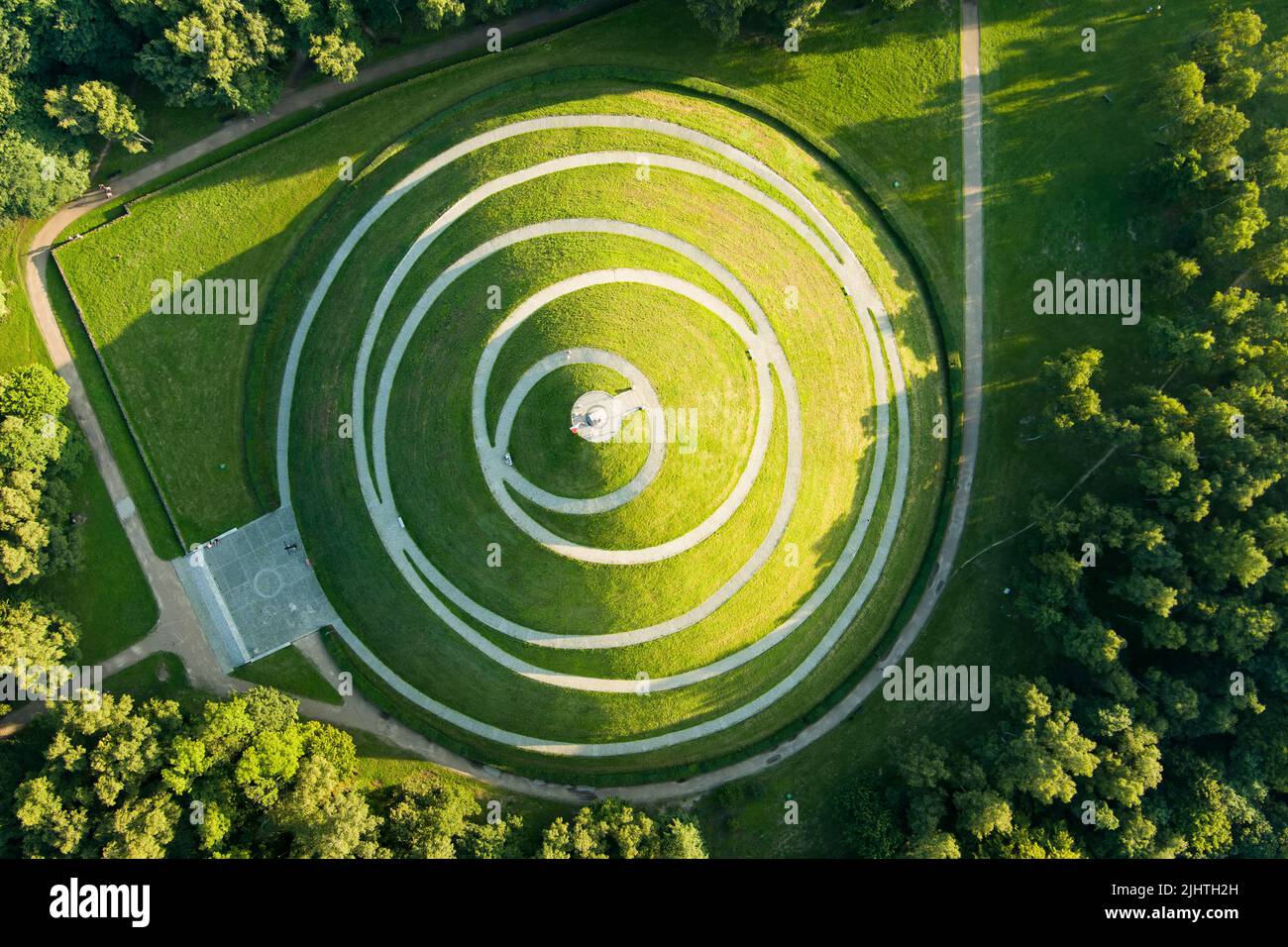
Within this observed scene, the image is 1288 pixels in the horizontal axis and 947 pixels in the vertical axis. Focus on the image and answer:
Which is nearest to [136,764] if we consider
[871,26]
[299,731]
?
A: [299,731]

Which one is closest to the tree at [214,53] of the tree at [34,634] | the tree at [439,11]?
the tree at [439,11]

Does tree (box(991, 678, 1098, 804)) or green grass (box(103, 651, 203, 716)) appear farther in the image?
green grass (box(103, 651, 203, 716))

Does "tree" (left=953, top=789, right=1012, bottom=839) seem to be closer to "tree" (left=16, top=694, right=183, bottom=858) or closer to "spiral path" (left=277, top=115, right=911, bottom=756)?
"spiral path" (left=277, top=115, right=911, bottom=756)

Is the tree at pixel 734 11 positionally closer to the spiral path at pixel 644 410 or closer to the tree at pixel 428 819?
the spiral path at pixel 644 410
